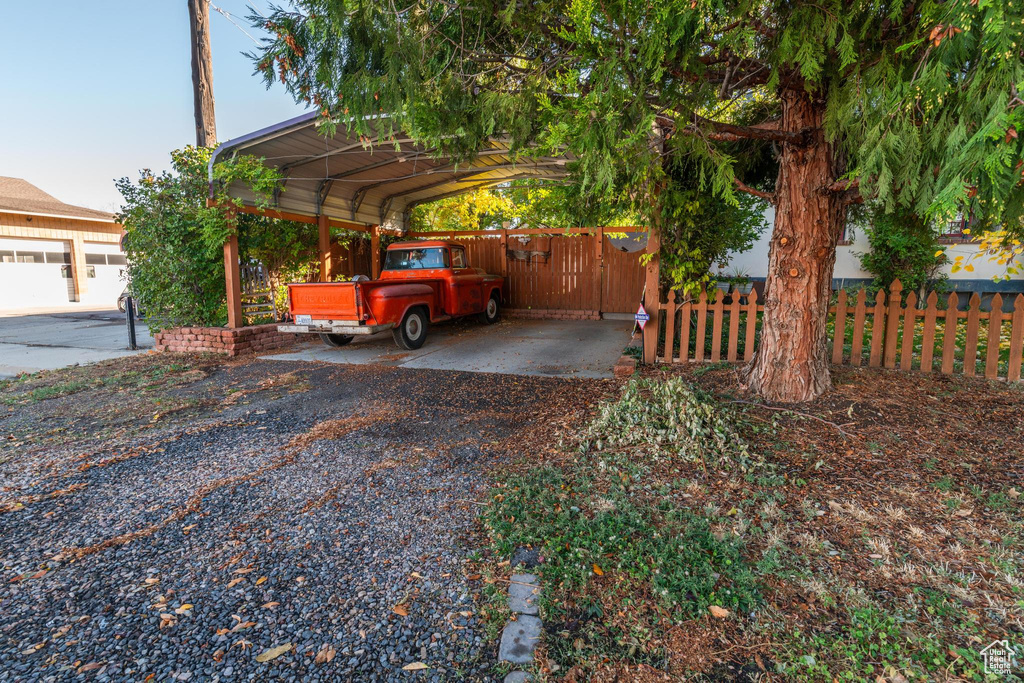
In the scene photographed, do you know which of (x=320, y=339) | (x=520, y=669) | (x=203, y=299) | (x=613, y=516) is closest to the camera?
(x=520, y=669)

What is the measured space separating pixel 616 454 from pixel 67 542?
327 centimetres

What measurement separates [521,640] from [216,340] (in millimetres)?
Answer: 7940

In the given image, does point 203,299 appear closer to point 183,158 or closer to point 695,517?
point 183,158

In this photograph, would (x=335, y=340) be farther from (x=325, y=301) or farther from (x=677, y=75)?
(x=677, y=75)

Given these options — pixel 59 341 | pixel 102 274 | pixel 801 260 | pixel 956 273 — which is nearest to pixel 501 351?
pixel 801 260

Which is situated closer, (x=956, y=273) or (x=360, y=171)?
(x=360, y=171)

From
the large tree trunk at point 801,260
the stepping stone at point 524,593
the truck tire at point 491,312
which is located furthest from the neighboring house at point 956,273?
the stepping stone at point 524,593

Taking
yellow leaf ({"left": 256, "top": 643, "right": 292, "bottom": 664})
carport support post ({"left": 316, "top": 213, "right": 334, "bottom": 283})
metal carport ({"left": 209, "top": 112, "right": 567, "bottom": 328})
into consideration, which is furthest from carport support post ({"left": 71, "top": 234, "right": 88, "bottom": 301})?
yellow leaf ({"left": 256, "top": 643, "right": 292, "bottom": 664})

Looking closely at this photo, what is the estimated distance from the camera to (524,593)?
7.43ft

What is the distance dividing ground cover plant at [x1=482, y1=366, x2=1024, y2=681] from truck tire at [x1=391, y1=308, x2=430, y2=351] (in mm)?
4830

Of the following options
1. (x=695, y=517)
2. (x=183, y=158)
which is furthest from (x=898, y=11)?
(x=183, y=158)

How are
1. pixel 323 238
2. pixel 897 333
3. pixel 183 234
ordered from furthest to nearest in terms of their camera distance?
pixel 323 238
pixel 183 234
pixel 897 333

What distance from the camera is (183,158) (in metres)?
8.05

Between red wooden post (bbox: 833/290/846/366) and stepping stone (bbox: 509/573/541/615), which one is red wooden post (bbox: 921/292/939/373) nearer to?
red wooden post (bbox: 833/290/846/366)
